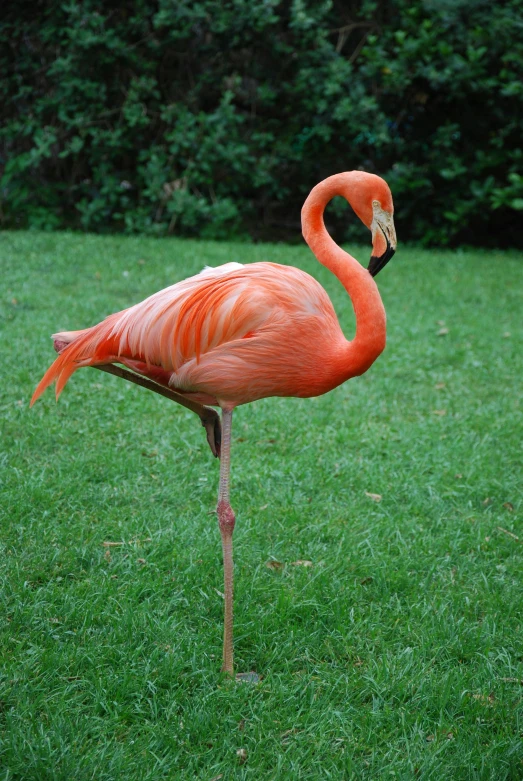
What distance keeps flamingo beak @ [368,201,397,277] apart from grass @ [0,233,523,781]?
4.60 ft

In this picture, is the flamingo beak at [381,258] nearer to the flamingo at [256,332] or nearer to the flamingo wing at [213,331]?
the flamingo at [256,332]

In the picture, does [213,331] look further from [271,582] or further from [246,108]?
[246,108]

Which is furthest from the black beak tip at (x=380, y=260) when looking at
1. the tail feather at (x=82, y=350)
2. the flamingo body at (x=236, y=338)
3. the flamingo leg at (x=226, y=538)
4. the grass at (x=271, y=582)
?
the grass at (x=271, y=582)

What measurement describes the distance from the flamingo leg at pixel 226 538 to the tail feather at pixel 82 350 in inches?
20.1

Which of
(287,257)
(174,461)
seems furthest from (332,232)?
(174,461)

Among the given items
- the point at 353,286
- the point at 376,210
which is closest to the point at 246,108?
the point at 376,210

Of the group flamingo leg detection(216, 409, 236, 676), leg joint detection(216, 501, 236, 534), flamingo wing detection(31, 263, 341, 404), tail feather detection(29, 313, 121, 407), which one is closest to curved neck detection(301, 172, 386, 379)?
flamingo wing detection(31, 263, 341, 404)

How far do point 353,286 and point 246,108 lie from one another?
28.7 ft

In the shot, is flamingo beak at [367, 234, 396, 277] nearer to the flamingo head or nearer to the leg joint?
the flamingo head

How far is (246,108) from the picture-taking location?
35.0 ft

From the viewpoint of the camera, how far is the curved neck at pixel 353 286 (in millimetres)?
2666

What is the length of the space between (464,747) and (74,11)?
944 cm

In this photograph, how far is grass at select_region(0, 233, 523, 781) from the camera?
242cm

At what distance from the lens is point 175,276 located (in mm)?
7617
